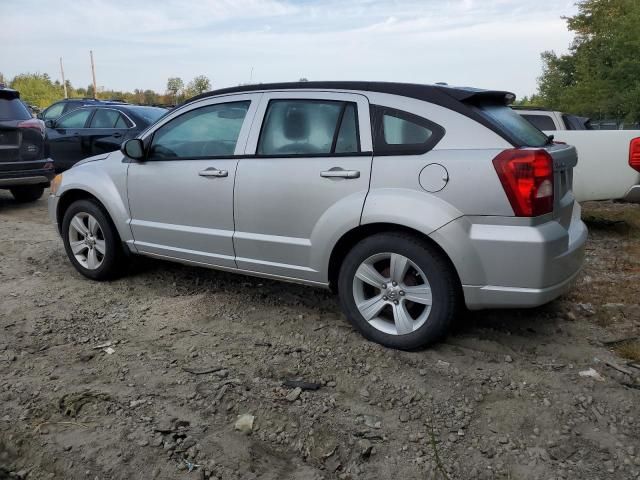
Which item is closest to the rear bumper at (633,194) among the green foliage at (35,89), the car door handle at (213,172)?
the car door handle at (213,172)

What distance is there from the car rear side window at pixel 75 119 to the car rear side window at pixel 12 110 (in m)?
2.29

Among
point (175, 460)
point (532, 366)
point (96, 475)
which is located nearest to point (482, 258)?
point (532, 366)

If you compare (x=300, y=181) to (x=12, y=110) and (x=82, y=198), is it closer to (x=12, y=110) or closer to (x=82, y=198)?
(x=82, y=198)

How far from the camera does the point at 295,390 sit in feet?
10.2

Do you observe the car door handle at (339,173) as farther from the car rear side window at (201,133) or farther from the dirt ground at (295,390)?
the dirt ground at (295,390)

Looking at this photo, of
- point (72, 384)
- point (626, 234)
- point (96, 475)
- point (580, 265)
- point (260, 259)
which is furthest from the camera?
Answer: point (626, 234)

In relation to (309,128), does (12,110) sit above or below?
above

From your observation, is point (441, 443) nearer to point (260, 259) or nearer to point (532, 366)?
point (532, 366)

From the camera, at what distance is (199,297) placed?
4.56 metres

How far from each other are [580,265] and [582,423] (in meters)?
1.18

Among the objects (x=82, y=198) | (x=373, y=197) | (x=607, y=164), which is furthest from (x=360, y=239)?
(x=607, y=164)

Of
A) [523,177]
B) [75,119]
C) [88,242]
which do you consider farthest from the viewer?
[75,119]

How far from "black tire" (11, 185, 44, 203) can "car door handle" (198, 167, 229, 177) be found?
19.9 feet

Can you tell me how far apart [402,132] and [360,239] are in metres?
0.71
